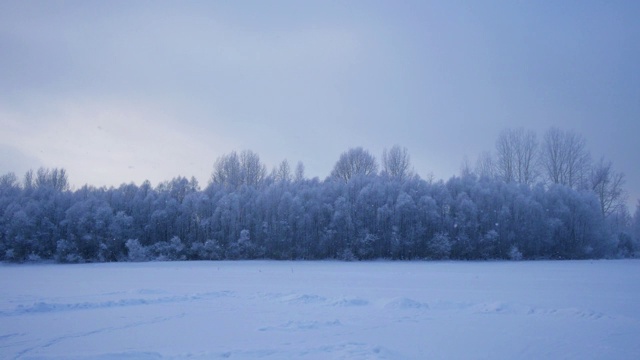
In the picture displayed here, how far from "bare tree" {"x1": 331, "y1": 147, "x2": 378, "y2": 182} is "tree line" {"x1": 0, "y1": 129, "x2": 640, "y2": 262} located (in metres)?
8.00

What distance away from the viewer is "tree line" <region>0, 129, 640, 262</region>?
52.3 m

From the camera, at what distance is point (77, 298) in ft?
52.7

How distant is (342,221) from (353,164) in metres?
16.2

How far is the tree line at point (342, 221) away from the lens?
52344mm

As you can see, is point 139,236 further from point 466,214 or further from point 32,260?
point 466,214

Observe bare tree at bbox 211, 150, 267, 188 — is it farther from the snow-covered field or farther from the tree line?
the snow-covered field

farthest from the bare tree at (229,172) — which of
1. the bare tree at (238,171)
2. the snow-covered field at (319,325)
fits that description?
the snow-covered field at (319,325)

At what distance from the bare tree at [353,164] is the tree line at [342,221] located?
315 inches

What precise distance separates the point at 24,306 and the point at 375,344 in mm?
11361

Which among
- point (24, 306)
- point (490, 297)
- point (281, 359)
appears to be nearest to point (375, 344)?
point (281, 359)

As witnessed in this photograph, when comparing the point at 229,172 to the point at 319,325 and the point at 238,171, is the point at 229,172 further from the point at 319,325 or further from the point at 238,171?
the point at 319,325

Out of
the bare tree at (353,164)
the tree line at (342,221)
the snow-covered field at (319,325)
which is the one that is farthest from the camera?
the bare tree at (353,164)

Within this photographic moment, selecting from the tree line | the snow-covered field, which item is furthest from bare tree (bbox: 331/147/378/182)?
the snow-covered field

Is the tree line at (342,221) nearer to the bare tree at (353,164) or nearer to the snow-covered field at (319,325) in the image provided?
the bare tree at (353,164)
